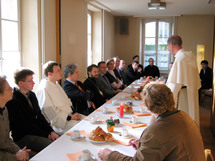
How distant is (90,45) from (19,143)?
5690 mm

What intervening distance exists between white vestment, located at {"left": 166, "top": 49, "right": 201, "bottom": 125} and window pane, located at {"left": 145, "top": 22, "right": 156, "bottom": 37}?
6445mm

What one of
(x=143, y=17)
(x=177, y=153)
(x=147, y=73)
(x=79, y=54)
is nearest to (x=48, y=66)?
(x=177, y=153)

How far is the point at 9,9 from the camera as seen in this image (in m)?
3.71

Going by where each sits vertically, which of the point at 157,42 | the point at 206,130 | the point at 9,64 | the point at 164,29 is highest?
the point at 164,29

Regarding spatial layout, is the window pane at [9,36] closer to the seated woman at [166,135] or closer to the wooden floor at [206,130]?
the seated woman at [166,135]

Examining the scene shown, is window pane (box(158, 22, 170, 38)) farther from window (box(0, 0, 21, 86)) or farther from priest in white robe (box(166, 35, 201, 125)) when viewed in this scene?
window (box(0, 0, 21, 86))

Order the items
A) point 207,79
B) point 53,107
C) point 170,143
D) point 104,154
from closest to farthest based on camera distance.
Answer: point 170,143 < point 104,154 < point 53,107 < point 207,79

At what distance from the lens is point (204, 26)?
9008 millimetres

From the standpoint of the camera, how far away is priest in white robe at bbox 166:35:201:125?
3.23 metres

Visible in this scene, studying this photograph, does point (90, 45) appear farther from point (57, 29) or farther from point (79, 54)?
point (57, 29)

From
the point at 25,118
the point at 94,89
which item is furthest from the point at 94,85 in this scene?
the point at 25,118

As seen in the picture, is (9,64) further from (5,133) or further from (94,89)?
(5,133)

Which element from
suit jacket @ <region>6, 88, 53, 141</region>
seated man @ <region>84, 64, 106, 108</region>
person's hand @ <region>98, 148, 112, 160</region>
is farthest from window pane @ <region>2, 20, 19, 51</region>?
person's hand @ <region>98, 148, 112, 160</region>

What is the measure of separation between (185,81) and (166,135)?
2083 mm
